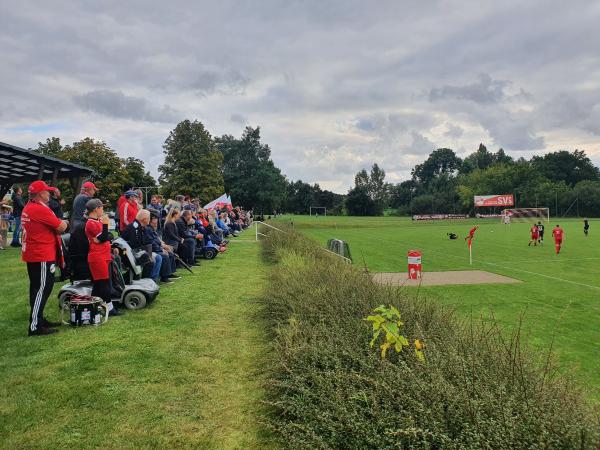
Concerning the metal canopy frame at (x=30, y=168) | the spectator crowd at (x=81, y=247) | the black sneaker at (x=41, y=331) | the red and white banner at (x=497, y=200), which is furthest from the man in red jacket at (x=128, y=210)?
the red and white banner at (x=497, y=200)

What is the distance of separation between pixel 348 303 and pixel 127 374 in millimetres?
2714

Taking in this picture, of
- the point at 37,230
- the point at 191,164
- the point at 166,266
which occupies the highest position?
the point at 191,164

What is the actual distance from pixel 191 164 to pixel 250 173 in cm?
1953

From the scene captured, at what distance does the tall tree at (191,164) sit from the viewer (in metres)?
59.7

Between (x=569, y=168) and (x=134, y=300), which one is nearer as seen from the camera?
(x=134, y=300)

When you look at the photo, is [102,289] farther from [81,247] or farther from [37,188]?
[37,188]

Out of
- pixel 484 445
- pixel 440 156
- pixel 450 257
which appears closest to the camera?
pixel 484 445

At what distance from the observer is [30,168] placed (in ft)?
53.5

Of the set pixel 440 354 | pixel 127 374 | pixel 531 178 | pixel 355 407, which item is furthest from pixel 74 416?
pixel 531 178

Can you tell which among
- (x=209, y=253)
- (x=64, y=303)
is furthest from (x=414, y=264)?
(x=64, y=303)

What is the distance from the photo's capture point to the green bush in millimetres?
2846

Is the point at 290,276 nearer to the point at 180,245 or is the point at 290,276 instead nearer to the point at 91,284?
the point at 91,284

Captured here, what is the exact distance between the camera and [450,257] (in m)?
20.2

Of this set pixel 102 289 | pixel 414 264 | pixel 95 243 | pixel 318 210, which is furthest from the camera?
pixel 318 210
